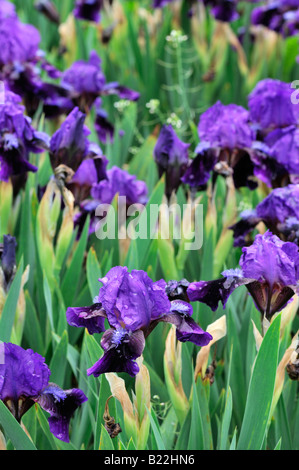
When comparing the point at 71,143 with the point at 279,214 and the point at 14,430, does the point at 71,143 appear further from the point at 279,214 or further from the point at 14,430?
the point at 14,430

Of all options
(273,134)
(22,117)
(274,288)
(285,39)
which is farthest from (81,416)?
(285,39)

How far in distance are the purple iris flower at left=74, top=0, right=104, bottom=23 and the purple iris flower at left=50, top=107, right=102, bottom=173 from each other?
1.51 metres

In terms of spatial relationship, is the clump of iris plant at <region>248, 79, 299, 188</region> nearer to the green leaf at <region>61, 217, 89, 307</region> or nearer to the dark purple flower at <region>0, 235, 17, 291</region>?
the green leaf at <region>61, 217, 89, 307</region>

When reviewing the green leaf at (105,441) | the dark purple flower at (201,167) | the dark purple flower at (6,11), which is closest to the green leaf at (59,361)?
the green leaf at (105,441)

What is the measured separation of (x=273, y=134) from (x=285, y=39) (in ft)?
5.31

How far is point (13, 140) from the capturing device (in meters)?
1.47

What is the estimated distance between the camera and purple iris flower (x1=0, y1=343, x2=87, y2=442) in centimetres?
101

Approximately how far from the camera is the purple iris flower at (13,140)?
1469mm

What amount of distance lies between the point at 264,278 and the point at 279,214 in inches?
13.3

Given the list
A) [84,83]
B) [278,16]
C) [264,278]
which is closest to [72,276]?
[264,278]

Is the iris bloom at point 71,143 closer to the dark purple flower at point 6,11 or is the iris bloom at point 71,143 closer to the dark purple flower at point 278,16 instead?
the dark purple flower at point 6,11

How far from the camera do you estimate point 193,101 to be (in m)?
2.89

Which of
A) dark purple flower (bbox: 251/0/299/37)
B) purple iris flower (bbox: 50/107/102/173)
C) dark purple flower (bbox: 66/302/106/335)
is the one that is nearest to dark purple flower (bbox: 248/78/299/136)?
purple iris flower (bbox: 50/107/102/173)

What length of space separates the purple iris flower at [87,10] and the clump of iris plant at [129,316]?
2.14 metres
